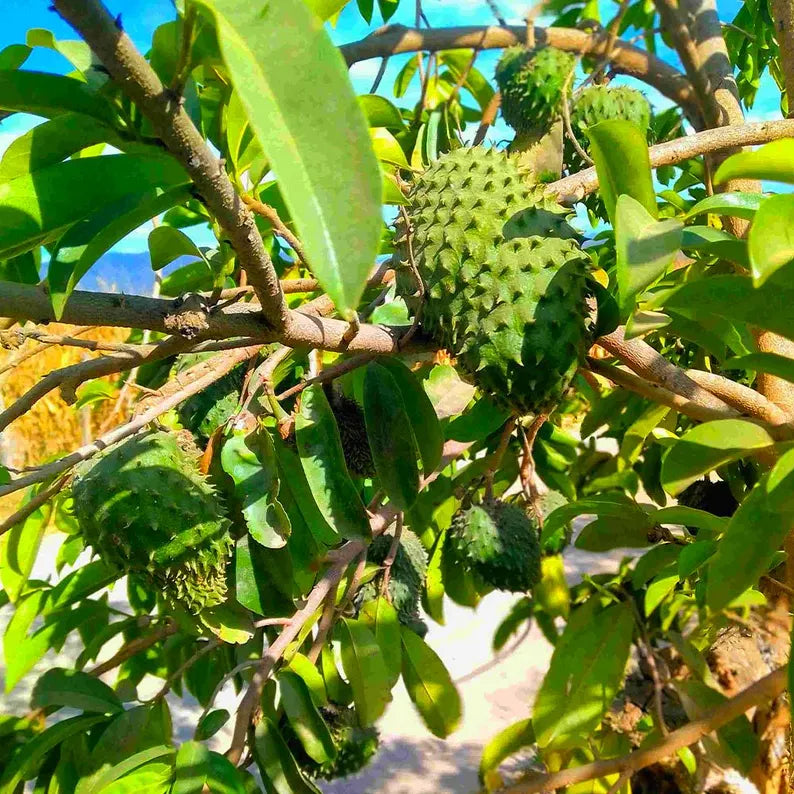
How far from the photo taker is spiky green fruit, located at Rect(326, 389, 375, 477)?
126 centimetres

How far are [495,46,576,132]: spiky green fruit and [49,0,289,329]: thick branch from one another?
1355 mm

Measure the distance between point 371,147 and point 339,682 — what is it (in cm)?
139

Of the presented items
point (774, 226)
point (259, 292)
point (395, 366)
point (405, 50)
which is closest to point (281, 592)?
point (395, 366)

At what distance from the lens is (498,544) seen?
1.54 m

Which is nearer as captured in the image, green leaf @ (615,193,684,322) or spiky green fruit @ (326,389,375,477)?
green leaf @ (615,193,684,322)

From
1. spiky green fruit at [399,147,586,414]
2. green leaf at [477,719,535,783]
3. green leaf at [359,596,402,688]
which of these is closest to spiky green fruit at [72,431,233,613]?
spiky green fruit at [399,147,586,414]

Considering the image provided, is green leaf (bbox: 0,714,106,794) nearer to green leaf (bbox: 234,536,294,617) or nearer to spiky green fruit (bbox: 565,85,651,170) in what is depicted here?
green leaf (bbox: 234,536,294,617)

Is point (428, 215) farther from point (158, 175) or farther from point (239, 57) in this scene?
point (239, 57)

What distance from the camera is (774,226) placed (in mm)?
532

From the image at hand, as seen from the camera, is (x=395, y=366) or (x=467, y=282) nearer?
(x=467, y=282)

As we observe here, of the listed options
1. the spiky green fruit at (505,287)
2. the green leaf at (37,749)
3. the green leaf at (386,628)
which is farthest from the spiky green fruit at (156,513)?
the green leaf at (37,749)

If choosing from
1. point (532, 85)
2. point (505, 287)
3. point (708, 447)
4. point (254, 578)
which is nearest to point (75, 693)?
point (254, 578)

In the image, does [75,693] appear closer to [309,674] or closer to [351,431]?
[309,674]

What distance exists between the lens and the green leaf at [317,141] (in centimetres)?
34
